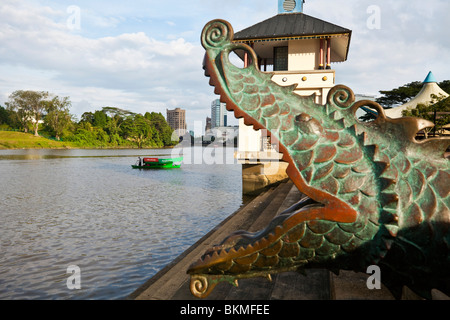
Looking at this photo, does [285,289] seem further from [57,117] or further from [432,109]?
[57,117]

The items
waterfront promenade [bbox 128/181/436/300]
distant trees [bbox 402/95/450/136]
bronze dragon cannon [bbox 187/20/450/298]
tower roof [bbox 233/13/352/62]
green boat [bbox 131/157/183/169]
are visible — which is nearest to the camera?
bronze dragon cannon [bbox 187/20/450/298]

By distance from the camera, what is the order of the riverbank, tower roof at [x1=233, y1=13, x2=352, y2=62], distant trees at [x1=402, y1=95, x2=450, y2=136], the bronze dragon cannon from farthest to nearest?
1. the riverbank
2. distant trees at [x1=402, y1=95, x2=450, y2=136]
3. tower roof at [x1=233, y1=13, x2=352, y2=62]
4. the bronze dragon cannon

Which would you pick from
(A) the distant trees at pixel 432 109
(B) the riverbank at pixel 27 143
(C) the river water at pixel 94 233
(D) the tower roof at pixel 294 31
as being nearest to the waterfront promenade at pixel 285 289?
(C) the river water at pixel 94 233

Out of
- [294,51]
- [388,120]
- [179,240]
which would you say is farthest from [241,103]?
[294,51]

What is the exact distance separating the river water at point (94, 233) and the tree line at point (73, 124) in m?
73.0

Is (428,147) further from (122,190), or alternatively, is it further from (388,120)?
(122,190)

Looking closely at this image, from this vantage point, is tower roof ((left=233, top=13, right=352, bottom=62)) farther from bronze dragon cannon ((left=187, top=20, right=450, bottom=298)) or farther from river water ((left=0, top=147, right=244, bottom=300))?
bronze dragon cannon ((left=187, top=20, right=450, bottom=298))

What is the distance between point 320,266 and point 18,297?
5563 millimetres

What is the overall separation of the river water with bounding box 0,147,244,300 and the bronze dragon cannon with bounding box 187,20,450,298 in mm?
3582

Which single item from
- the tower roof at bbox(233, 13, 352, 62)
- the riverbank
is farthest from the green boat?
the riverbank

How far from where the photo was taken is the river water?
242 inches

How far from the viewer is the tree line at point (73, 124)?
83.6 metres

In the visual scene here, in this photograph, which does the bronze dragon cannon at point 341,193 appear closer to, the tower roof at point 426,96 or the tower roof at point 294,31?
the tower roof at point 294,31

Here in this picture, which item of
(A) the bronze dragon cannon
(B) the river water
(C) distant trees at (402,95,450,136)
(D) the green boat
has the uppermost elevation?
(C) distant trees at (402,95,450,136)
